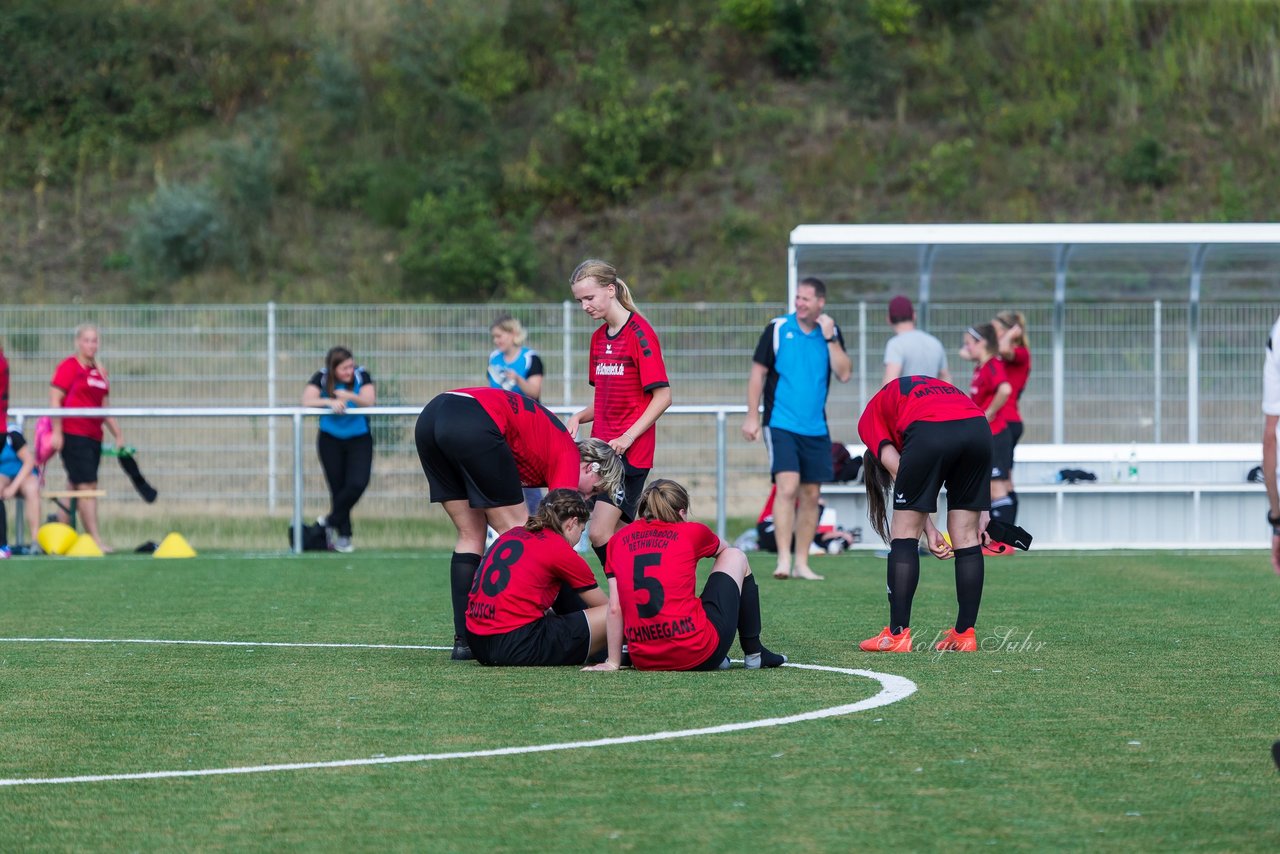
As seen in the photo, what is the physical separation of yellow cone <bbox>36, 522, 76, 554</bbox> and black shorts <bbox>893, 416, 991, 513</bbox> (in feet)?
30.3

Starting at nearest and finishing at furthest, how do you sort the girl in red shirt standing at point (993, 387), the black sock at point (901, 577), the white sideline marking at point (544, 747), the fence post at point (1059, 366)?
1. the white sideline marking at point (544, 747)
2. the black sock at point (901, 577)
3. the girl in red shirt standing at point (993, 387)
4. the fence post at point (1059, 366)

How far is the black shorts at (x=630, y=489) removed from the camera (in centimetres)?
735

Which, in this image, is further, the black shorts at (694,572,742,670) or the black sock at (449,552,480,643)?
the black sock at (449,552,480,643)

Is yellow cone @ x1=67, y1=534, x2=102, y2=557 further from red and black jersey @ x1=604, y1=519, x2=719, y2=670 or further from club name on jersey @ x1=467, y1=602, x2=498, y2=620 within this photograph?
red and black jersey @ x1=604, y1=519, x2=719, y2=670

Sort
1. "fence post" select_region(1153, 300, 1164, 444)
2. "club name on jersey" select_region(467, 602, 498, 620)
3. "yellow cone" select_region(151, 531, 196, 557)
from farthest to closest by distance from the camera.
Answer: "fence post" select_region(1153, 300, 1164, 444)
"yellow cone" select_region(151, 531, 196, 557)
"club name on jersey" select_region(467, 602, 498, 620)

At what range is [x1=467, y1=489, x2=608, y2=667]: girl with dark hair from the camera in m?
6.48

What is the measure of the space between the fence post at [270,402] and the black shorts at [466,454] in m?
10.9

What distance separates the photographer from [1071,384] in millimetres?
17156

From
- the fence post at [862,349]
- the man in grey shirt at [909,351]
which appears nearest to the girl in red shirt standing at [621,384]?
the man in grey shirt at [909,351]

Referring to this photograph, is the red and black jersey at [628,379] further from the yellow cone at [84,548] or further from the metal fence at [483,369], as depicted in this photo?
the metal fence at [483,369]

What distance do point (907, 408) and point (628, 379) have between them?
4.22 feet

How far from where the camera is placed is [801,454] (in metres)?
11.0

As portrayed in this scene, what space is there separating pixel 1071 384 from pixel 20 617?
1133 cm

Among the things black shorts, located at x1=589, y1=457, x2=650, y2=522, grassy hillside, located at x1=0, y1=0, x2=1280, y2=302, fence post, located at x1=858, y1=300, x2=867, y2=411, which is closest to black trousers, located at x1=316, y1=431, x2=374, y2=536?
fence post, located at x1=858, y1=300, x2=867, y2=411
